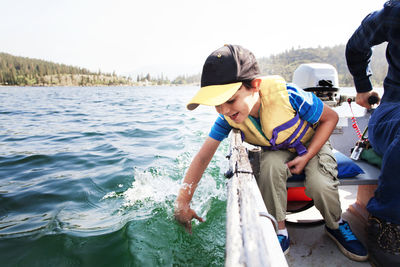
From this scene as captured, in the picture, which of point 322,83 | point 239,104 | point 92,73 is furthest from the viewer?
point 92,73

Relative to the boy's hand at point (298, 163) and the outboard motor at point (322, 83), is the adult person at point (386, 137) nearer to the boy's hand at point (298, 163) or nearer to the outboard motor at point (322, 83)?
the boy's hand at point (298, 163)

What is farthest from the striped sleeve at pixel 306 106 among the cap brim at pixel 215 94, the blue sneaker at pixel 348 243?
the blue sneaker at pixel 348 243

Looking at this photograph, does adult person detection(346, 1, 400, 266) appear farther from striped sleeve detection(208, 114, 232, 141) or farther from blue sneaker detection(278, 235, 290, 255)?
striped sleeve detection(208, 114, 232, 141)

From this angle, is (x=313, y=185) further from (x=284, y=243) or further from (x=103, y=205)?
(x=103, y=205)

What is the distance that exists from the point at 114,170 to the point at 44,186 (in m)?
1.10

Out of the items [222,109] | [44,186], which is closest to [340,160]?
[222,109]

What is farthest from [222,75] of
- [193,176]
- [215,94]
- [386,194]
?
[386,194]

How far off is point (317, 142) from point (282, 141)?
0.26 metres

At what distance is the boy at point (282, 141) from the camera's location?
1706 millimetres

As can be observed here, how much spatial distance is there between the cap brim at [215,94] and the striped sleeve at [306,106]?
662 millimetres

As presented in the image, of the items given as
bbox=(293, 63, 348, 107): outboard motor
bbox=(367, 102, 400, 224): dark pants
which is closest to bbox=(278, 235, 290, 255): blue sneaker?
bbox=(367, 102, 400, 224): dark pants

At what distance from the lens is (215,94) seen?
1.50m

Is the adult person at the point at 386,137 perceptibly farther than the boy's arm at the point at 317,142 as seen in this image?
No

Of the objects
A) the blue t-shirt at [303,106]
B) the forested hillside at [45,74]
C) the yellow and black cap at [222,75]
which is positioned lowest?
the forested hillside at [45,74]
